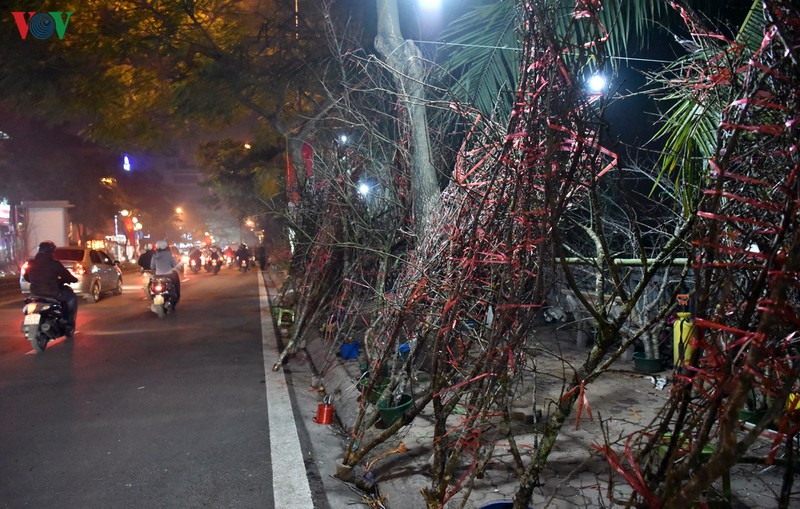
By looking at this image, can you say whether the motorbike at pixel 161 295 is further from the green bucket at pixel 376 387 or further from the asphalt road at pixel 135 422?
the green bucket at pixel 376 387

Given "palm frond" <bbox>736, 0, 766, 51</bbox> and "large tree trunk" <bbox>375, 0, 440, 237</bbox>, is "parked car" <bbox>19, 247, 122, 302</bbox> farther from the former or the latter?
"palm frond" <bbox>736, 0, 766, 51</bbox>

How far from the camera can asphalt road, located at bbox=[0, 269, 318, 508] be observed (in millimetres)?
4152

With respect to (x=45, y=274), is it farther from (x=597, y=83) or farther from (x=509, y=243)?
(x=597, y=83)

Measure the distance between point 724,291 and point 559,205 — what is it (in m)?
0.83

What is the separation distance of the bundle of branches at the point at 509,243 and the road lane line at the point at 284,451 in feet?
1.48

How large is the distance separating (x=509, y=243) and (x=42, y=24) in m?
14.8

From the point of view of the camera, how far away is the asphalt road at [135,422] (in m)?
4.15

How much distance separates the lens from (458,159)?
415 cm

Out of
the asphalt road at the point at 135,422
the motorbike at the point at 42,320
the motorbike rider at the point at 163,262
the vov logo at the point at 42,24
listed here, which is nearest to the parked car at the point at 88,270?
the motorbike rider at the point at 163,262

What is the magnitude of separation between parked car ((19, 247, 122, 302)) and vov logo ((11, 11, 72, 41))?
20.6ft

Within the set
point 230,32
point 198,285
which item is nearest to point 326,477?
point 230,32

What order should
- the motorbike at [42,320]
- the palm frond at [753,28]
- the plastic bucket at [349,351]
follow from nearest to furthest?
1. the palm frond at [753,28]
2. the plastic bucket at [349,351]
3. the motorbike at [42,320]

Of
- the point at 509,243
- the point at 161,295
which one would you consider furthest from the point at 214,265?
the point at 509,243

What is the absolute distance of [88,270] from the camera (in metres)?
16.9
